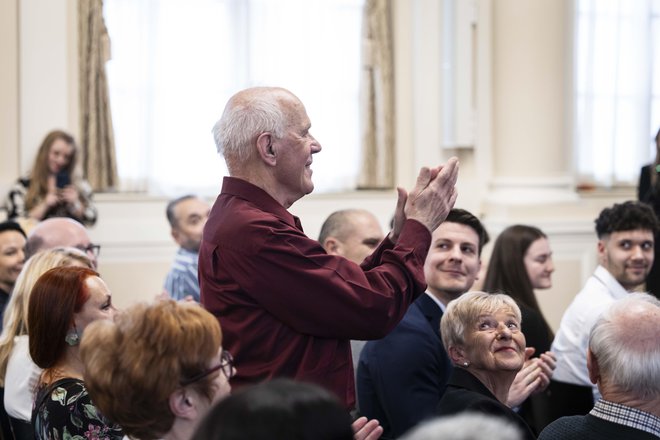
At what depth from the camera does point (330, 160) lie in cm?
792

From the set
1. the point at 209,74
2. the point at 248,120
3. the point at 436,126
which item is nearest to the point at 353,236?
the point at 248,120

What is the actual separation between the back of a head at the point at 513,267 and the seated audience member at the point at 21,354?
1934 millimetres

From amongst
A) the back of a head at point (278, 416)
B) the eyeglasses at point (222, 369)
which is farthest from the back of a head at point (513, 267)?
the back of a head at point (278, 416)

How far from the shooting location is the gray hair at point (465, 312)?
2.94 m

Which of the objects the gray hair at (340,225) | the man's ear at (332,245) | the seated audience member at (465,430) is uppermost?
the gray hair at (340,225)

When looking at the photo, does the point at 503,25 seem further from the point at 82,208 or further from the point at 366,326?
the point at 366,326

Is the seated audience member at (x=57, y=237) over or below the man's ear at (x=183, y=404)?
over

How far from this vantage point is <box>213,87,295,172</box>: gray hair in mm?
2447

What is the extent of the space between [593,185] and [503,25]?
5.27 feet

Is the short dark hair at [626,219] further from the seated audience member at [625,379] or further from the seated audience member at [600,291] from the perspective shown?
the seated audience member at [625,379]

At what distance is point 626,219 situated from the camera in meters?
4.47

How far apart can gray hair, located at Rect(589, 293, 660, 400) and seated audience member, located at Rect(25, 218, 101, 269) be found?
7.29 feet

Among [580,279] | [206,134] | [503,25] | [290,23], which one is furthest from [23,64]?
[580,279]

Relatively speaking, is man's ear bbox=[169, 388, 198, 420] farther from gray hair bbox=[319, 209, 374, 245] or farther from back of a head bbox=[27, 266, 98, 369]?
gray hair bbox=[319, 209, 374, 245]
